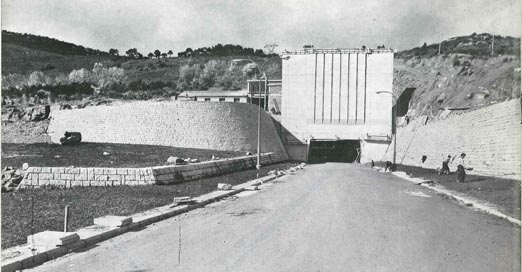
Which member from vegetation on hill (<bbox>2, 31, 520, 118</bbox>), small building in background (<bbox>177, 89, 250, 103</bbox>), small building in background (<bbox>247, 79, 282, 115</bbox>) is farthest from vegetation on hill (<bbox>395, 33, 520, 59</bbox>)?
small building in background (<bbox>177, 89, 250, 103</bbox>)

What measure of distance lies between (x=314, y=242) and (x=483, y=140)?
23.3 metres

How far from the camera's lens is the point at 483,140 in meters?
27.9

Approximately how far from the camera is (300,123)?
67.9m

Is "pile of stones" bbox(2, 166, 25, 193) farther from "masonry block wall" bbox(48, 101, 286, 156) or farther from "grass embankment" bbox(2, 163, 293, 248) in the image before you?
"masonry block wall" bbox(48, 101, 286, 156)

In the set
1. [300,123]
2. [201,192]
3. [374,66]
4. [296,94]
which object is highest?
[374,66]

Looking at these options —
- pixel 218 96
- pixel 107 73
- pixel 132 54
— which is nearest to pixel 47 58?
pixel 107 73

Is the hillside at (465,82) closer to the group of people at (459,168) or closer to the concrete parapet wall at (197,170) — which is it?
the group of people at (459,168)

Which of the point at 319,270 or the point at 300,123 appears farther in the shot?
the point at 300,123

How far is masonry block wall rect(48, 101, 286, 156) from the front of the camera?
50.8m

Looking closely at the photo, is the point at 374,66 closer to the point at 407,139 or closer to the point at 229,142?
the point at 407,139

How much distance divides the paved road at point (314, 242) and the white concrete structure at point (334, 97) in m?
54.1

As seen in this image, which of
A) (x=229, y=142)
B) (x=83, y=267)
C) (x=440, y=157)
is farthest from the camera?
(x=229, y=142)

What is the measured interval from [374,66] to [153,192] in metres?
55.5

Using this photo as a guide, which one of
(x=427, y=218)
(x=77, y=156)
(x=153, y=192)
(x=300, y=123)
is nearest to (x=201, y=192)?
(x=153, y=192)
